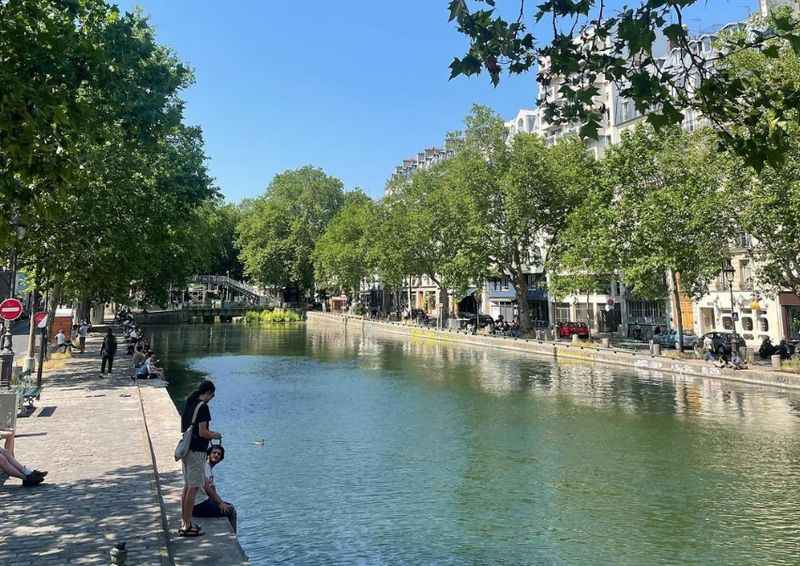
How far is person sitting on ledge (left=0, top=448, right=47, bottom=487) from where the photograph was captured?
9.95 meters

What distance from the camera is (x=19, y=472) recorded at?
32.9 feet

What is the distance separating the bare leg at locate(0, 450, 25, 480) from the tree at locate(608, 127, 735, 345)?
28.1 m

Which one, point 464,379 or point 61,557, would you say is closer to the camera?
point 61,557

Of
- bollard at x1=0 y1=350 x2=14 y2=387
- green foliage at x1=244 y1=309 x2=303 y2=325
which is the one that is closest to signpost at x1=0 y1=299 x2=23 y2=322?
bollard at x1=0 y1=350 x2=14 y2=387

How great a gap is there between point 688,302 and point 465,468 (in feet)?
123

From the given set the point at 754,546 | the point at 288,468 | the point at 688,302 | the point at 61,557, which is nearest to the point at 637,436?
the point at 754,546

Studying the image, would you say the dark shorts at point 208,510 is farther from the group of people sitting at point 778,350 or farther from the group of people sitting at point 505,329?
the group of people sitting at point 505,329

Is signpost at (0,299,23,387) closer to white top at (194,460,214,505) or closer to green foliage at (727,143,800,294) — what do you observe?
white top at (194,460,214,505)

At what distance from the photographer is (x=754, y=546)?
9.61 meters

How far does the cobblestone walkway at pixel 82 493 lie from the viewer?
24.6 ft

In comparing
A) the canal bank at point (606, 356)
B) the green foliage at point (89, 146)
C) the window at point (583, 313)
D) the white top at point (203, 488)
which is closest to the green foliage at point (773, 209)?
the canal bank at point (606, 356)

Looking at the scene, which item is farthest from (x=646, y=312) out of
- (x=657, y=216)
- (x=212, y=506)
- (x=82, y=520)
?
(x=82, y=520)

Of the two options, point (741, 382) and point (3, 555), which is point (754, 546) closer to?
point (3, 555)

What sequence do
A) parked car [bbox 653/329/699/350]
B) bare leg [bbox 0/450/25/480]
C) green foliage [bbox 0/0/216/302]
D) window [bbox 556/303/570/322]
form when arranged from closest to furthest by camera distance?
1. green foliage [bbox 0/0/216/302]
2. bare leg [bbox 0/450/25/480]
3. parked car [bbox 653/329/699/350]
4. window [bbox 556/303/570/322]
